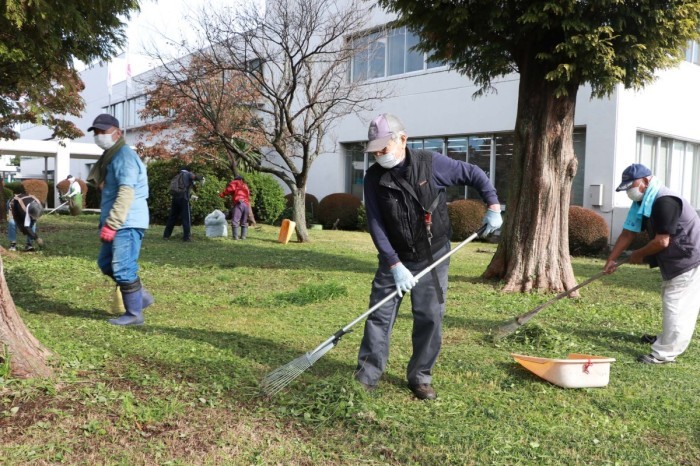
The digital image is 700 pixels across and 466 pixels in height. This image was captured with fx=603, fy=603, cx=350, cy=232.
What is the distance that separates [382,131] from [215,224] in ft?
36.1

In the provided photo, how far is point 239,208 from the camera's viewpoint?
45.7 ft

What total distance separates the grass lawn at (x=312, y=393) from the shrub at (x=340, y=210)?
13.0 metres

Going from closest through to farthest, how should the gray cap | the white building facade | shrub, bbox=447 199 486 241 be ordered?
the gray cap → the white building facade → shrub, bbox=447 199 486 241

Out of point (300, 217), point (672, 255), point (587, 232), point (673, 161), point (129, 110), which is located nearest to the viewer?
point (672, 255)

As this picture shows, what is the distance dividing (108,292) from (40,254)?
3.82m

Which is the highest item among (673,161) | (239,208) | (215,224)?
(673,161)

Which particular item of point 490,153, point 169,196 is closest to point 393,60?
point 490,153

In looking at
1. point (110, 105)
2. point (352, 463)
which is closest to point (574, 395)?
point (352, 463)

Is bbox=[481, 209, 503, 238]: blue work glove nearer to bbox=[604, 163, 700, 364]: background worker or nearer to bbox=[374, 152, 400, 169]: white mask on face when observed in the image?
bbox=[374, 152, 400, 169]: white mask on face

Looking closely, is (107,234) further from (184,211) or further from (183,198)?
(184,211)

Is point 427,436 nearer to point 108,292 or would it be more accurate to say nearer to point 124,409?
point 124,409

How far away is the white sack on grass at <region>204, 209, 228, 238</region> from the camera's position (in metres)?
14.2

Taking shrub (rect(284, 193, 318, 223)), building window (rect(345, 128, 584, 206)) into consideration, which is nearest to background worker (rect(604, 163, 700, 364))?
building window (rect(345, 128, 584, 206))

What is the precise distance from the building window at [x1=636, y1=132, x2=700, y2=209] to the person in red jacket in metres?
10.4
